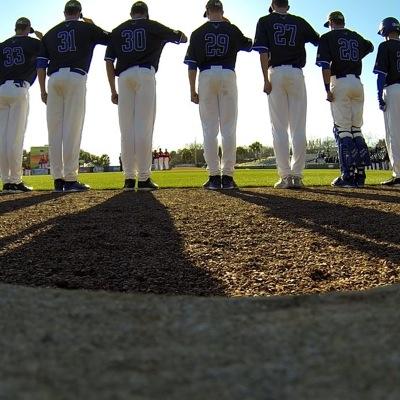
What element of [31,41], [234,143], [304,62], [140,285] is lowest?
[140,285]

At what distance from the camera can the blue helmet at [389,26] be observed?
8195mm

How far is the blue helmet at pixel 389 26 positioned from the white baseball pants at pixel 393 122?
87cm

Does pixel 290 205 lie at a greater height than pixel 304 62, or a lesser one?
lesser

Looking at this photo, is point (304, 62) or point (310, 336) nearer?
point (310, 336)

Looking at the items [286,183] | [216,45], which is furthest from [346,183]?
[216,45]

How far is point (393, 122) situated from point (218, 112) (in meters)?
2.94

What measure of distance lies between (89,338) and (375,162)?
35.9 metres

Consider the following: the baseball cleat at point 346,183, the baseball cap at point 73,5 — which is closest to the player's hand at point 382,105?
the baseball cleat at point 346,183

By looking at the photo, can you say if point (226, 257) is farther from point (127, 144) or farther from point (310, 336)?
point (127, 144)

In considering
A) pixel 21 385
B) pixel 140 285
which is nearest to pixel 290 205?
pixel 140 285

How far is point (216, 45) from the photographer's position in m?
6.95

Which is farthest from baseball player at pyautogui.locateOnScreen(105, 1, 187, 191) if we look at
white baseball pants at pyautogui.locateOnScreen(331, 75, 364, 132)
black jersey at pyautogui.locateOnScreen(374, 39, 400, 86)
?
black jersey at pyautogui.locateOnScreen(374, 39, 400, 86)

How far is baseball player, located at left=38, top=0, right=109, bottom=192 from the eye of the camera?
7035 mm

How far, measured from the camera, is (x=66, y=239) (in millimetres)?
3773
